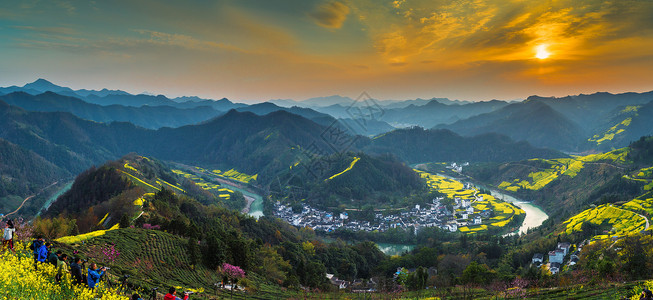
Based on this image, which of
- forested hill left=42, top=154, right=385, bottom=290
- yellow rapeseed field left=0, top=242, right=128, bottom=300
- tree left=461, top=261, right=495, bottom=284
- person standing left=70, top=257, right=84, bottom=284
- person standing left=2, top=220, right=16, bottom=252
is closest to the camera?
yellow rapeseed field left=0, top=242, right=128, bottom=300

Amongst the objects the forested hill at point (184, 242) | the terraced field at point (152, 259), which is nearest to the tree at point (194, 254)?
the forested hill at point (184, 242)

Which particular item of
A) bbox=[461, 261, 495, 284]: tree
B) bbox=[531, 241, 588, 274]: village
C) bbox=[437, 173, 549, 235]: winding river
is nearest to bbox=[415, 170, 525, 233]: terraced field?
bbox=[437, 173, 549, 235]: winding river

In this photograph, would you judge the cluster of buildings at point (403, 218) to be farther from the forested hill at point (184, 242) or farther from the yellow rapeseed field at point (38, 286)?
the yellow rapeseed field at point (38, 286)

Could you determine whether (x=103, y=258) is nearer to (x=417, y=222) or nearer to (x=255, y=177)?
(x=417, y=222)

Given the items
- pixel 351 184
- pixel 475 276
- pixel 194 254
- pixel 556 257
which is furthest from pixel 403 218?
pixel 194 254

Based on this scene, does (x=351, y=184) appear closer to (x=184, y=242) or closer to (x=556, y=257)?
(x=556, y=257)

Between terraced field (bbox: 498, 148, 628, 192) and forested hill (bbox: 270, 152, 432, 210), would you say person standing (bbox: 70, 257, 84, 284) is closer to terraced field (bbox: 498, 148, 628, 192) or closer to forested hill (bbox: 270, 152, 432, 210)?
forested hill (bbox: 270, 152, 432, 210)
